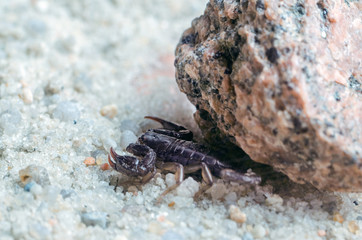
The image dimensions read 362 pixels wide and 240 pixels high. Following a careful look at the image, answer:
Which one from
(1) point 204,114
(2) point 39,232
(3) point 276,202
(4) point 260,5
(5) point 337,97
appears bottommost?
(2) point 39,232

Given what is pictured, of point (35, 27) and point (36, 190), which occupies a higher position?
point (35, 27)

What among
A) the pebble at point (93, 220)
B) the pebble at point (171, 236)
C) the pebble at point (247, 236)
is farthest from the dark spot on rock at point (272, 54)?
the pebble at point (93, 220)

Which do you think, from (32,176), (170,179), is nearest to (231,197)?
(170,179)

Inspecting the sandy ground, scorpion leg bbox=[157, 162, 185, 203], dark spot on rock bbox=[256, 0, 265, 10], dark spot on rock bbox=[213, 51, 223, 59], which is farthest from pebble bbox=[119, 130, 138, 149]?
dark spot on rock bbox=[256, 0, 265, 10]

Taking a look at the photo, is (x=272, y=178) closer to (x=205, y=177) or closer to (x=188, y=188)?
(x=205, y=177)

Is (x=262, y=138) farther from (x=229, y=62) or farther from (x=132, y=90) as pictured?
(x=132, y=90)

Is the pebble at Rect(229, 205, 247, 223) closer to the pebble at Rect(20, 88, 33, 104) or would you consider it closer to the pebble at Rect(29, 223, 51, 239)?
the pebble at Rect(29, 223, 51, 239)

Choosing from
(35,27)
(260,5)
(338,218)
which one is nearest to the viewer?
(260,5)
